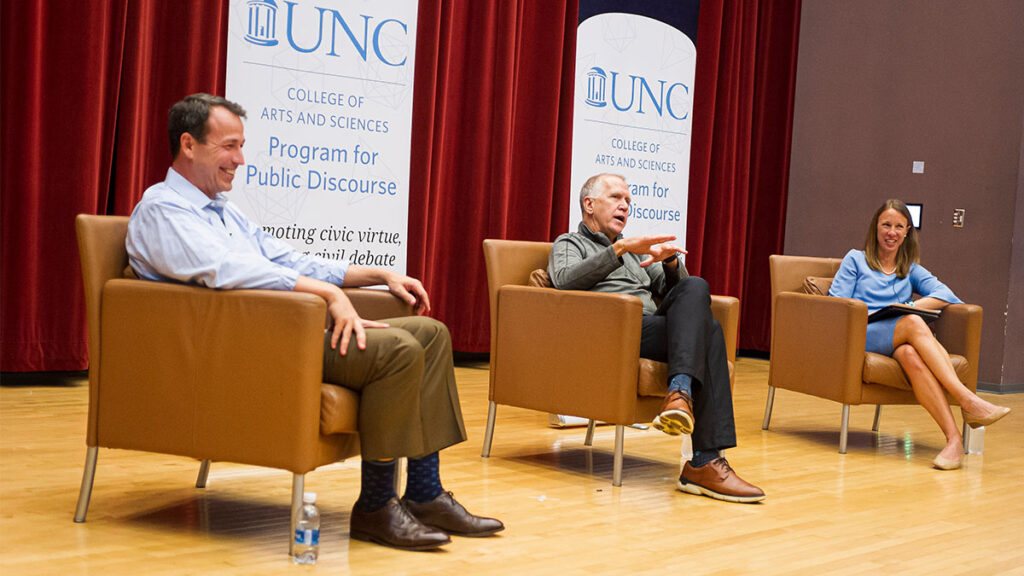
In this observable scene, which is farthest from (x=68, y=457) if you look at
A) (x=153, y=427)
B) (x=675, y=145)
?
(x=675, y=145)

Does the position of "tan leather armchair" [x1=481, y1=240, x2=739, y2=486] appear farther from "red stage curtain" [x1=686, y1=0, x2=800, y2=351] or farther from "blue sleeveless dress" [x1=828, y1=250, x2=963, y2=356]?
"red stage curtain" [x1=686, y1=0, x2=800, y2=351]

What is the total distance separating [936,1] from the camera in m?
6.68

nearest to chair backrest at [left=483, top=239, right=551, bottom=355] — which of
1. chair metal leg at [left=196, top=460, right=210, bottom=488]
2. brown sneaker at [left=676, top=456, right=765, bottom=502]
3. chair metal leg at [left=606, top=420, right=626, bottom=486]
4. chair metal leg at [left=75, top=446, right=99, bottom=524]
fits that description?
chair metal leg at [left=606, top=420, right=626, bottom=486]

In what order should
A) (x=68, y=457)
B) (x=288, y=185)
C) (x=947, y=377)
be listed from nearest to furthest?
(x=68, y=457)
(x=947, y=377)
(x=288, y=185)

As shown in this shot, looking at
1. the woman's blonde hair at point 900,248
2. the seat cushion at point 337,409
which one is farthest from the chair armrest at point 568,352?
the woman's blonde hair at point 900,248

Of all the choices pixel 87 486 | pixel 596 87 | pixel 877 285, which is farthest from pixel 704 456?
pixel 596 87

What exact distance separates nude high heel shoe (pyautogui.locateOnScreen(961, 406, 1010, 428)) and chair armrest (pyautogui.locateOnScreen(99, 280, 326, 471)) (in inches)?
109

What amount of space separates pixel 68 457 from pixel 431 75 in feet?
9.88

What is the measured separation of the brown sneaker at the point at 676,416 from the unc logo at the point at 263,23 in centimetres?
273

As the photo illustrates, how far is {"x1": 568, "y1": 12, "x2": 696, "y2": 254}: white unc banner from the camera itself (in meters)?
6.30

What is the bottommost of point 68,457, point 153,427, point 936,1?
point 68,457

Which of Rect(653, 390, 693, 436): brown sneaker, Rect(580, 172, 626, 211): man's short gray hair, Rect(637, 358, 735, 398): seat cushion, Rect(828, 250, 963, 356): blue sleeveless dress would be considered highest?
Rect(580, 172, 626, 211): man's short gray hair

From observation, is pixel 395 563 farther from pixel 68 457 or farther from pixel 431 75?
pixel 431 75

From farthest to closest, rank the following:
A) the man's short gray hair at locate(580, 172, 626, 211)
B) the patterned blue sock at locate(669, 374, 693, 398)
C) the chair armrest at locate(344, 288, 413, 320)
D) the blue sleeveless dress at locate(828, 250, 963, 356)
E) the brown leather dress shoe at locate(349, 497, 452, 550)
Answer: the blue sleeveless dress at locate(828, 250, 963, 356) → the man's short gray hair at locate(580, 172, 626, 211) → the patterned blue sock at locate(669, 374, 693, 398) → the chair armrest at locate(344, 288, 413, 320) → the brown leather dress shoe at locate(349, 497, 452, 550)
